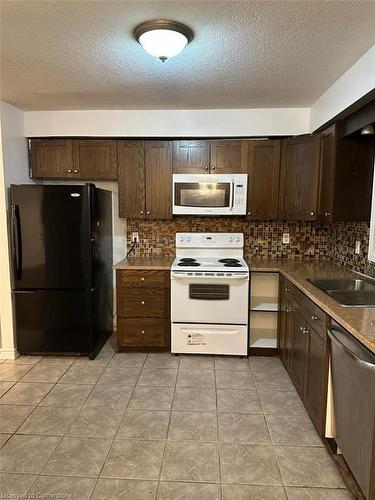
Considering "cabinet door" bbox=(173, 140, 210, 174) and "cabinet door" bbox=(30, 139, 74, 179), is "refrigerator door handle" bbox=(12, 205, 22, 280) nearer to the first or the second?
"cabinet door" bbox=(30, 139, 74, 179)

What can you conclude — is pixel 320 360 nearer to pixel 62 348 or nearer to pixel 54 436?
pixel 54 436

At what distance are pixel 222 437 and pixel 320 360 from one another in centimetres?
80

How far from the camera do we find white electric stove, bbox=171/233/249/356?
312cm

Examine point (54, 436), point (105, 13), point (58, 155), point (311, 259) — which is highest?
point (105, 13)

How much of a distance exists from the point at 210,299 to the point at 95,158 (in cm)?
189

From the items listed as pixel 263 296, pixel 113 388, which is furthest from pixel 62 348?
pixel 263 296

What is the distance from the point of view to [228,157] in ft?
11.0

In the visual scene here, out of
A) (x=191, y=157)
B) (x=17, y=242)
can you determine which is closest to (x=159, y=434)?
(x=17, y=242)

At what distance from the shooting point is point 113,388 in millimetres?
2689

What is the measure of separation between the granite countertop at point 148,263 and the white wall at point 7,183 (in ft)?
3.50

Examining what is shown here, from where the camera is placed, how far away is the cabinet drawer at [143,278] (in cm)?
322

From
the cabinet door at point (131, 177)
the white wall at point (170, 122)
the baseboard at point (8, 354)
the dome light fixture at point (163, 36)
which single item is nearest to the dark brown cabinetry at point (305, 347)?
the white wall at point (170, 122)

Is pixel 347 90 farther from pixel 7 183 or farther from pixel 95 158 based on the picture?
pixel 7 183

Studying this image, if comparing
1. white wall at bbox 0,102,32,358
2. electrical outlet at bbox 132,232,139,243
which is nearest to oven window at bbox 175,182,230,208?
electrical outlet at bbox 132,232,139,243
